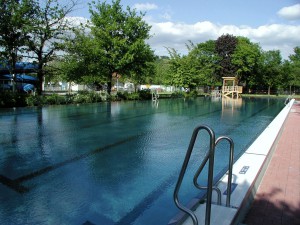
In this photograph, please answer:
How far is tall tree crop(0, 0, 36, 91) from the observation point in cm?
1524

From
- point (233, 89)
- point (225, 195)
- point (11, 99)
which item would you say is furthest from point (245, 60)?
point (225, 195)

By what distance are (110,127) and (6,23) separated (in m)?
10.0

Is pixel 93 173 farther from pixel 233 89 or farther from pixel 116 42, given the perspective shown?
pixel 233 89

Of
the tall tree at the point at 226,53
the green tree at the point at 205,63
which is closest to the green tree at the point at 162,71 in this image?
the green tree at the point at 205,63

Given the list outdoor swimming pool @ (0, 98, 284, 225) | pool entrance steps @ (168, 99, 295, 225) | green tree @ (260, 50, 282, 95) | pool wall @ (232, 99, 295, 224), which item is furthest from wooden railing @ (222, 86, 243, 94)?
pool entrance steps @ (168, 99, 295, 225)

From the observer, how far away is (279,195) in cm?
353

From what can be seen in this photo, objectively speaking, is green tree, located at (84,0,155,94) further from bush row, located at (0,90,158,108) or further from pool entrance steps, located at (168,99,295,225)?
pool entrance steps, located at (168,99,295,225)

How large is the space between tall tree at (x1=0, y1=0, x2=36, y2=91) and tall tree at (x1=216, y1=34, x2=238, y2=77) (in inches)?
1293

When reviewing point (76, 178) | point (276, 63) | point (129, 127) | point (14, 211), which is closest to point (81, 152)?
point (76, 178)

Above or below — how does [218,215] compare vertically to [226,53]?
below

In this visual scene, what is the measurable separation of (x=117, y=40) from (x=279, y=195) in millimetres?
19865

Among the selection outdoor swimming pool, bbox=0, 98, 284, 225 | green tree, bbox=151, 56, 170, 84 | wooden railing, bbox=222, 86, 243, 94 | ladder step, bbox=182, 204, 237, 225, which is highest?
green tree, bbox=151, 56, 170, 84

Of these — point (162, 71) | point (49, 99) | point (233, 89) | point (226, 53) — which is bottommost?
point (49, 99)

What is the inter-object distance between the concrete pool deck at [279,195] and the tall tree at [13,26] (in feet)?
49.4
